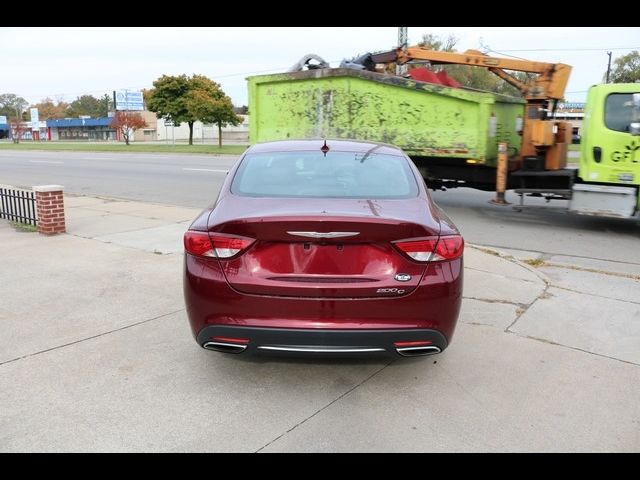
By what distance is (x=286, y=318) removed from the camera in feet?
10.5

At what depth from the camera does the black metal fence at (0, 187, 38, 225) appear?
351 inches

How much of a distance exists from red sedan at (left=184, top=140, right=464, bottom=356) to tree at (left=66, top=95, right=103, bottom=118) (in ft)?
407

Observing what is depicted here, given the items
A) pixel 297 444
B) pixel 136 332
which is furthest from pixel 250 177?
pixel 297 444

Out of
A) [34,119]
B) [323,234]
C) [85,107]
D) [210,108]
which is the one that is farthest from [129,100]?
[323,234]

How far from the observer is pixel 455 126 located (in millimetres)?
10164

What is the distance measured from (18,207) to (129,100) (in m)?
78.2

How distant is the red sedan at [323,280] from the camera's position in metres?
3.16

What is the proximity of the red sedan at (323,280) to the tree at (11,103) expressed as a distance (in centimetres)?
14609

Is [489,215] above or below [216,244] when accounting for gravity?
below

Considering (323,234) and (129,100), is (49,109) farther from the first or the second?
(323,234)

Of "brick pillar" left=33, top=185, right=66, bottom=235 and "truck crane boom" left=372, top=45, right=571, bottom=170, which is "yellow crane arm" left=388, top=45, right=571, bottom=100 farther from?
"brick pillar" left=33, top=185, right=66, bottom=235

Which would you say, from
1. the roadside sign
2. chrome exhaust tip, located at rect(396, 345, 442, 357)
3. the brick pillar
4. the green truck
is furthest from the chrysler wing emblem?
the roadside sign

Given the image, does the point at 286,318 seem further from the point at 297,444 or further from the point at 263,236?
the point at 297,444
